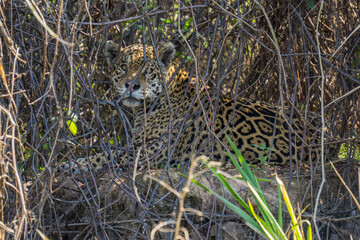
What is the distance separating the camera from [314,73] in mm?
6984

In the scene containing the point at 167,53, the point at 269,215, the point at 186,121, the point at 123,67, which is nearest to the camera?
the point at 269,215

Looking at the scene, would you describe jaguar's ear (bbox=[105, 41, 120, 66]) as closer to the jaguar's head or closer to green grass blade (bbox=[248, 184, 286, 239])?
the jaguar's head

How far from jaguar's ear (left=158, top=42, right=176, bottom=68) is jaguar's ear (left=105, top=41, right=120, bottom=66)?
49 cm

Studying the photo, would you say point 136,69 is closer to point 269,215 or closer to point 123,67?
point 123,67

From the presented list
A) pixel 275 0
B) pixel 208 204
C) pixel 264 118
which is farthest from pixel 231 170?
pixel 275 0

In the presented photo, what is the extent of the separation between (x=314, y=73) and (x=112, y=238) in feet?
10.7

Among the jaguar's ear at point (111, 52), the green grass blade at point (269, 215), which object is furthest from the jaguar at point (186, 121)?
the green grass blade at point (269, 215)

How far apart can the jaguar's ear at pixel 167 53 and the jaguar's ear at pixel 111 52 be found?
1.62 feet

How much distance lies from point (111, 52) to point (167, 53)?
2.22ft

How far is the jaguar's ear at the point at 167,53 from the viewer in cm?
626

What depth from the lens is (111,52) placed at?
6605 mm

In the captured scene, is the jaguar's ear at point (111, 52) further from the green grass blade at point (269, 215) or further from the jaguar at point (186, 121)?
the green grass blade at point (269, 215)

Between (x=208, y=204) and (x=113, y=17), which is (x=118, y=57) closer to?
(x=113, y=17)

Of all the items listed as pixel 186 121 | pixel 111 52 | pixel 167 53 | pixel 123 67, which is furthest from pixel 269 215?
pixel 111 52
